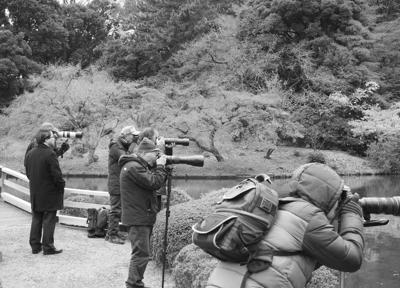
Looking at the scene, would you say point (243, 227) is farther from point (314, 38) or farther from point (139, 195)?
point (314, 38)

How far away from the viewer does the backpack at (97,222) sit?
6.03m

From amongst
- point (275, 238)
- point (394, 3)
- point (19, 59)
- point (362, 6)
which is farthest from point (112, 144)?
point (394, 3)

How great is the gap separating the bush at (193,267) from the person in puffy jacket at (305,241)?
65.7 inches

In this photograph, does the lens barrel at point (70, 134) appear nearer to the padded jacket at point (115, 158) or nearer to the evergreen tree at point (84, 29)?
the padded jacket at point (115, 158)

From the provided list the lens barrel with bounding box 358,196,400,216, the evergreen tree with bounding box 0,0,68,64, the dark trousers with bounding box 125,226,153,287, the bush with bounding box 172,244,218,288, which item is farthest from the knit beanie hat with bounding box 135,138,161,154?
the evergreen tree with bounding box 0,0,68,64

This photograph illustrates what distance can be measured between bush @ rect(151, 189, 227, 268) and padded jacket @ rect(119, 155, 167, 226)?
0.86 metres

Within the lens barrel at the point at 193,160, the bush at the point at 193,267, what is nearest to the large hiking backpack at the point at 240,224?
the lens barrel at the point at 193,160

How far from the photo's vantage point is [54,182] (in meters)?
5.00

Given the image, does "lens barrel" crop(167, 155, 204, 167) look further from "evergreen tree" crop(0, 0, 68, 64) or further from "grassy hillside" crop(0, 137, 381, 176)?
"evergreen tree" crop(0, 0, 68, 64)

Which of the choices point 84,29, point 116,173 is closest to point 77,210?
point 116,173

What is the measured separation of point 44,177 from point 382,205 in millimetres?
3940

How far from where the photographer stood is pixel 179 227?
4539 mm

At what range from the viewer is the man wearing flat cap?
3.59 m

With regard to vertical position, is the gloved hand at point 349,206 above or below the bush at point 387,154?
above
